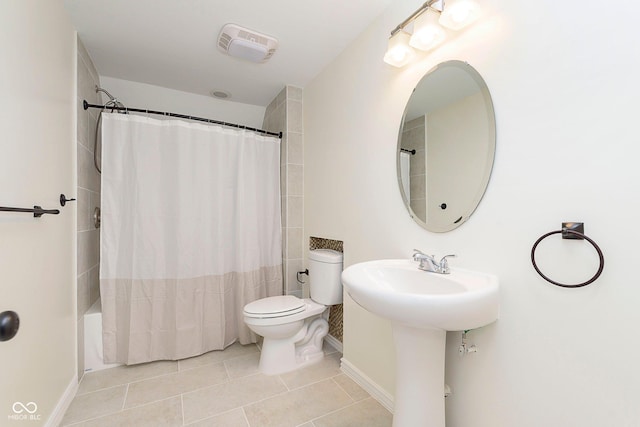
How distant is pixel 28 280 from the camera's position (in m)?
1.13

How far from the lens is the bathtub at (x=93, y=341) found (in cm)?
184

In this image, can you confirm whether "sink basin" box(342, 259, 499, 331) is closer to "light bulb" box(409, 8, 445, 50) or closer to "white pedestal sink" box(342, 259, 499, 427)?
"white pedestal sink" box(342, 259, 499, 427)

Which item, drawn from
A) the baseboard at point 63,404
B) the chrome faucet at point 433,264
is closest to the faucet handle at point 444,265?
the chrome faucet at point 433,264

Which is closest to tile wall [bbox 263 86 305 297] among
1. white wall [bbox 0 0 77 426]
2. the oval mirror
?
the oval mirror

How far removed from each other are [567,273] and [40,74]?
2.28 m

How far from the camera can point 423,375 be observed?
108 centimetres

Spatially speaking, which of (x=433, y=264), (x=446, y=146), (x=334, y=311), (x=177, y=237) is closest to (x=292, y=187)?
(x=177, y=237)

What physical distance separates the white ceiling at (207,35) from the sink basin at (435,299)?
152cm

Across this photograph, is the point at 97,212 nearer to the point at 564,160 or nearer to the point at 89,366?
the point at 89,366

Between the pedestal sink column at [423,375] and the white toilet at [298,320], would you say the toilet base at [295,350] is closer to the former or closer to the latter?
the white toilet at [298,320]

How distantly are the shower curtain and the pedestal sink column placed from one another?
4.90 ft

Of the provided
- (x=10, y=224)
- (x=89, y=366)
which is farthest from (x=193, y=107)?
(x=89, y=366)

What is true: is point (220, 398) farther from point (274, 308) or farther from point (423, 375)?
point (423, 375)

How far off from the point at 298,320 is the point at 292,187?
115cm
